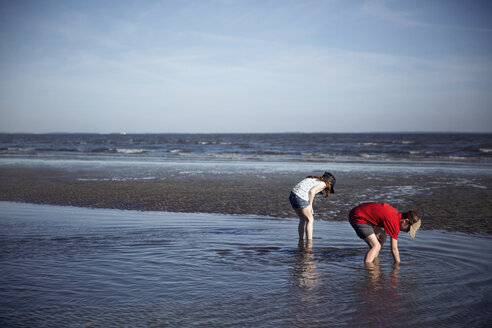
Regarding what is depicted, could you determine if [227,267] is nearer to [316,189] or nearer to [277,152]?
[316,189]

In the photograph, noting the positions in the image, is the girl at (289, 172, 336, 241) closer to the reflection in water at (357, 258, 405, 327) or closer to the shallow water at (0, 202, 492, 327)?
the shallow water at (0, 202, 492, 327)

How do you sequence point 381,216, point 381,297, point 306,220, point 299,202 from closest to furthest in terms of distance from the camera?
point 381,297, point 381,216, point 299,202, point 306,220

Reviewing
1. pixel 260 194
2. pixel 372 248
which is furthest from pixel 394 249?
pixel 260 194

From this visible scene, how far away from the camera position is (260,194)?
545 inches

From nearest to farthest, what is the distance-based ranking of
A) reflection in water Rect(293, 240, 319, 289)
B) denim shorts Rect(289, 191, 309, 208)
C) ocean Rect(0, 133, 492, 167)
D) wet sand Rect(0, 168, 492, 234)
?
reflection in water Rect(293, 240, 319, 289), denim shorts Rect(289, 191, 309, 208), wet sand Rect(0, 168, 492, 234), ocean Rect(0, 133, 492, 167)

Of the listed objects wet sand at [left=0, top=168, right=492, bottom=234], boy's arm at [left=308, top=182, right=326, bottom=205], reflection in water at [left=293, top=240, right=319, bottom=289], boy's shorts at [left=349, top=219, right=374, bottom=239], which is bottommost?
reflection in water at [left=293, top=240, right=319, bottom=289]

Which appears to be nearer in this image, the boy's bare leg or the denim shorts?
the boy's bare leg

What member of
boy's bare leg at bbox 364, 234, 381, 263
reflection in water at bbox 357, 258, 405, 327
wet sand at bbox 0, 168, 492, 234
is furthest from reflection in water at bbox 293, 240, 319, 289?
wet sand at bbox 0, 168, 492, 234

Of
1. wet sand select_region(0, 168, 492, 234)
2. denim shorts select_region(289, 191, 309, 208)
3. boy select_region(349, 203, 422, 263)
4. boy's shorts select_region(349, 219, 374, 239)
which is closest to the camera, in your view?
boy select_region(349, 203, 422, 263)

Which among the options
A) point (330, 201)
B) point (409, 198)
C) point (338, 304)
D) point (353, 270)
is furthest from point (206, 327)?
point (409, 198)

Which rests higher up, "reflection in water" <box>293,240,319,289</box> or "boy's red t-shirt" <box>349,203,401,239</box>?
"boy's red t-shirt" <box>349,203,401,239</box>

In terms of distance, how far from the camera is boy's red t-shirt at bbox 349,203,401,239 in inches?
232

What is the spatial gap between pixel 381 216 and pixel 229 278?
7.97ft

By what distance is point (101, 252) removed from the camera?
22.1 feet
